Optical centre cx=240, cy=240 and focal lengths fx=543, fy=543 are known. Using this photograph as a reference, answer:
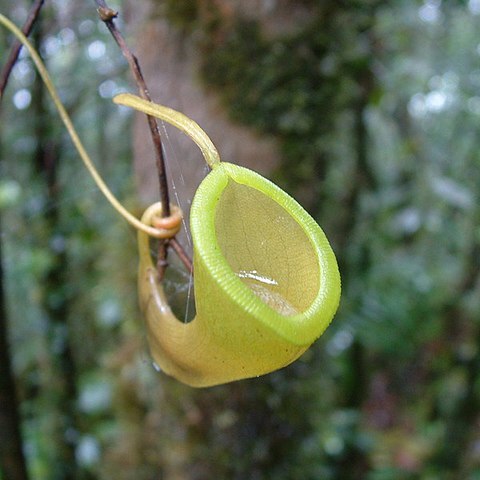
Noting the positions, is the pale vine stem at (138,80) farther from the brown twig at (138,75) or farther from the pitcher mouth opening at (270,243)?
the pitcher mouth opening at (270,243)

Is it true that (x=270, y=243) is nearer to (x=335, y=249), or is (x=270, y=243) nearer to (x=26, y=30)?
(x=26, y=30)

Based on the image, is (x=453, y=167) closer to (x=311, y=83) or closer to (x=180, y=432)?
(x=311, y=83)

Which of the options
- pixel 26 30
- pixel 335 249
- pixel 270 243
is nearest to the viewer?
pixel 270 243

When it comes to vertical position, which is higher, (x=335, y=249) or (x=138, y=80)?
(x=138, y=80)

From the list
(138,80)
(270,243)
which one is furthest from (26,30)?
(270,243)

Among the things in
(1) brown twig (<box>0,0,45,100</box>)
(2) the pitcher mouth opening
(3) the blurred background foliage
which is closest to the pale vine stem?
(1) brown twig (<box>0,0,45,100</box>)

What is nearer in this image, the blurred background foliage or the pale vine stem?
the pale vine stem


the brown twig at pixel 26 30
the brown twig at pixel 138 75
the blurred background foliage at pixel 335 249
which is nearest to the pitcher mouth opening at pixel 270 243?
the brown twig at pixel 138 75

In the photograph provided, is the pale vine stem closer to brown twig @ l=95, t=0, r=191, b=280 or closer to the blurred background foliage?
brown twig @ l=95, t=0, r=191, b=280
